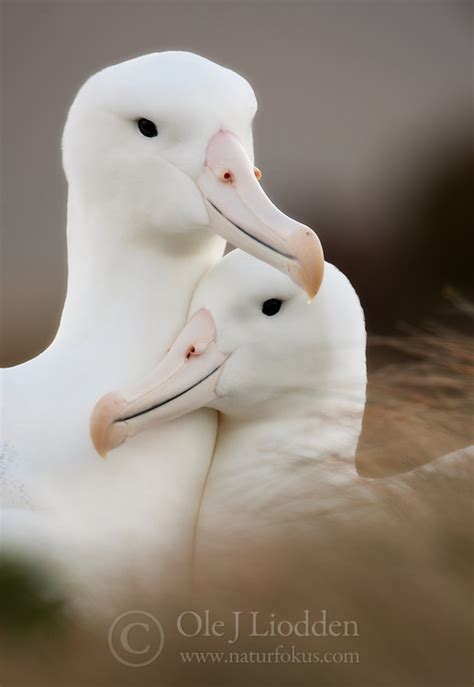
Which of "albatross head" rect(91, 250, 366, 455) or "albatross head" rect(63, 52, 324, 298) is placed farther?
"albatross head" rect(91, 250, 366, 455)

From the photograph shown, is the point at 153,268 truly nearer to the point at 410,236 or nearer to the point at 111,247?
the point at 111,247

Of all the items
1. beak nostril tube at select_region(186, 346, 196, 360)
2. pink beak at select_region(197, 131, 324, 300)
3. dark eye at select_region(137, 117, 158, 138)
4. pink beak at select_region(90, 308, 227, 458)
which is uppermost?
dark eye at select_region(137, 117, 158, 138)

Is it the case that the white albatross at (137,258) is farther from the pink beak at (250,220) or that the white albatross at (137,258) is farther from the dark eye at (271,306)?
the dark eye at (271,306)

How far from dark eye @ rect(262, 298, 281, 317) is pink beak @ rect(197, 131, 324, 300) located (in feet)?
0.91

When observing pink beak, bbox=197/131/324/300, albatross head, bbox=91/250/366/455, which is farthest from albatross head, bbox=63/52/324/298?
albatross head, bbox=91/250/366/455

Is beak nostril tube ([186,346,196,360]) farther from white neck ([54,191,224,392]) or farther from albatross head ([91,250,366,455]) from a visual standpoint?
white neck ([54,191,224,392])

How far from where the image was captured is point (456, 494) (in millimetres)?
1478

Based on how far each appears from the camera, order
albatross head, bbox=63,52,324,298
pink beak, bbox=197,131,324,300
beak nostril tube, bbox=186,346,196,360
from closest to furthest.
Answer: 1. pink beak, bbox=197,131,324,300
2. albatross head, bbox=63,52,324,298
3. beak nostril tube, bbox=186,346,196,360

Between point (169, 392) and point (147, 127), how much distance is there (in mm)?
656

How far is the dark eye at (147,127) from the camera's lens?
3082 millimetres

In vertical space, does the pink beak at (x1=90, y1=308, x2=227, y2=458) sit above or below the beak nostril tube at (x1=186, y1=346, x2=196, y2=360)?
below

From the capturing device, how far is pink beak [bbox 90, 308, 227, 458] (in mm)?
3018

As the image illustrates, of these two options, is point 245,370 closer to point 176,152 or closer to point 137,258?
point 137,258

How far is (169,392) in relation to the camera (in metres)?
3.12
